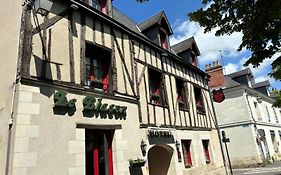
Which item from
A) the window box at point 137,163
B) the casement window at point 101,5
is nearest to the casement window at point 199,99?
the window box at point 137,163

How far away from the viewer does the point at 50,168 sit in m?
3.92

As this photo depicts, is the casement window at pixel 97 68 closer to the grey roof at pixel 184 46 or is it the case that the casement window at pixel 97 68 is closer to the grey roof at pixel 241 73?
the grey roof at pixel 184 46

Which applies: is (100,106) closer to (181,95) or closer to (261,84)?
(181,95)

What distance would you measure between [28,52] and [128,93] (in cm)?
264

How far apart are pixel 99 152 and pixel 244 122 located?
12.7m

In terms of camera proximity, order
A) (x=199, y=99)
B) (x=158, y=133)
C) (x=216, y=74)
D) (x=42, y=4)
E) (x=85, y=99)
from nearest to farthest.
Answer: (x=42, y=4)
(x=85, y=99)
(x=158, y=133)
(x=199, y=99)
(x=216, y=74)

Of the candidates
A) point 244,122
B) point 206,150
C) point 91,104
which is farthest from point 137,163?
point 244,122

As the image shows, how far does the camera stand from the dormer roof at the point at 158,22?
875cm

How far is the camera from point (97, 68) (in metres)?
5.87

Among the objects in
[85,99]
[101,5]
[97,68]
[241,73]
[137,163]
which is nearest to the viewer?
[85,99]

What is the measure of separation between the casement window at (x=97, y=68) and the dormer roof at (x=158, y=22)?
131 inches

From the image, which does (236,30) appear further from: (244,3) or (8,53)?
(8,53)

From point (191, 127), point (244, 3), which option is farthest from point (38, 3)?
point (191, 127)

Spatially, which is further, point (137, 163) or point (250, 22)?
point (137, 163)
